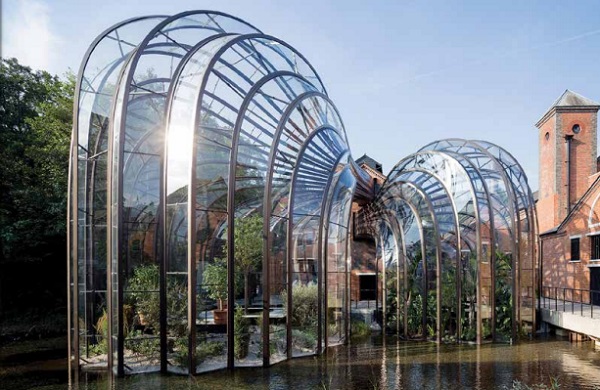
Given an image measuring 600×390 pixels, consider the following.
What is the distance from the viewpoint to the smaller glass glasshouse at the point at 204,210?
35.7 feet

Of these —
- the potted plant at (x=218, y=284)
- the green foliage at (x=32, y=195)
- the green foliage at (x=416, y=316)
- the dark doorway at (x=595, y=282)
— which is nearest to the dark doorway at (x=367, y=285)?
the green foliage at (x=416, y=316)

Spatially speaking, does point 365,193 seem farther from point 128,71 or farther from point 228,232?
point 128,71

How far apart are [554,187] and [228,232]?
23932 mm

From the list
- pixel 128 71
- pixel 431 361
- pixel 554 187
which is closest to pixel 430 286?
pixel 431 361

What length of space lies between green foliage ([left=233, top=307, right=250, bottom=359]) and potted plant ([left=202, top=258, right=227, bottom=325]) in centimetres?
39

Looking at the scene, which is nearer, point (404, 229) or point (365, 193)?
point (404, 229)

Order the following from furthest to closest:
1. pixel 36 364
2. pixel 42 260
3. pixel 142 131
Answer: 1. pixel 42 260
2. pixel 36 364
3. pixel 142 131

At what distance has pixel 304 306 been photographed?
43.7 ft

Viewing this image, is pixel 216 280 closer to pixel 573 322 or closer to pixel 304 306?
pixel 304 306

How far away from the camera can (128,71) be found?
1068 cm

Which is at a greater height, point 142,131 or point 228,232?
point 142,131

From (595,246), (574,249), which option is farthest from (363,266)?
(595,246)

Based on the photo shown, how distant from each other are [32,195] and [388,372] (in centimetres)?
1621

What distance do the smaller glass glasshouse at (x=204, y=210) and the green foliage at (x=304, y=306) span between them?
0.04 meters
